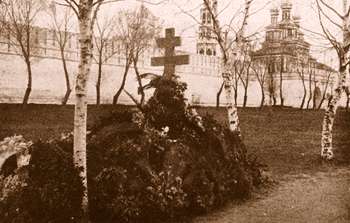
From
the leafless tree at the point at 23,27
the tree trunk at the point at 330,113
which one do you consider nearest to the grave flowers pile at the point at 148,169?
the tree trunk at the point at 330,113

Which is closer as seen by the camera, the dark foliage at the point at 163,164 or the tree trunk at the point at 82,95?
the tree trunk at the point at 82,95

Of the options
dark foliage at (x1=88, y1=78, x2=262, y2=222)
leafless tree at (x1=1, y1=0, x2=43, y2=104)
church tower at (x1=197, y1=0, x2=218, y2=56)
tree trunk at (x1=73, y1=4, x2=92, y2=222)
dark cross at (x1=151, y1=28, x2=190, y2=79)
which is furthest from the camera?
leafless tree at (x1=1, y1=0, x2=43, y2=104)

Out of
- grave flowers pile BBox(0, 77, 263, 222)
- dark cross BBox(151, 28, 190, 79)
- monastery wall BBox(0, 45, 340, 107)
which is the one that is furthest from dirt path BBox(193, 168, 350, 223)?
monastery wall BBox(0, 45, 340, 107)

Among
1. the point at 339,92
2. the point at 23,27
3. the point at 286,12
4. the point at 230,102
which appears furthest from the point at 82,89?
the point at 286,12

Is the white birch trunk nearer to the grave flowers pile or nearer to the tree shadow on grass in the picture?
the tree shadow on grass

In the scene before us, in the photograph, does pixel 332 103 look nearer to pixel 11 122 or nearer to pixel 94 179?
pixel 94 179

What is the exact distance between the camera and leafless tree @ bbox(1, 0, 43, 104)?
83.1ft

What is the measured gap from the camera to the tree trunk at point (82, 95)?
686 centimetres

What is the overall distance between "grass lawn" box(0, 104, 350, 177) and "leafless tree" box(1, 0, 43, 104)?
2652 mm

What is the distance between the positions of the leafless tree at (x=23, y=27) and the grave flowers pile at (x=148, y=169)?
17678mm

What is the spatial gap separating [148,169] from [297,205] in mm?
2765

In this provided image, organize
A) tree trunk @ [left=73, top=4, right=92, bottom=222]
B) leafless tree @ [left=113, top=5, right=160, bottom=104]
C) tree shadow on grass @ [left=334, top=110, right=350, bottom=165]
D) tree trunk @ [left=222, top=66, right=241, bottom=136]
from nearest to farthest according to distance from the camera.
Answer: tree trunk @ [left=73, top=4, right=92, bottom=222] → tree trunk @ [left=222, top=66, right=241, bottom=136] → tree shadow on grass @ [left=334, top=110, right=350, bottom=165] → leafless tree @ [left=113, top=5, right=160, bottom=104]

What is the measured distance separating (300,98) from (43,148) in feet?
180

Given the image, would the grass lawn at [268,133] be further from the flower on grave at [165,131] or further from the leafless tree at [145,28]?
the leafless tree at [145,28]
